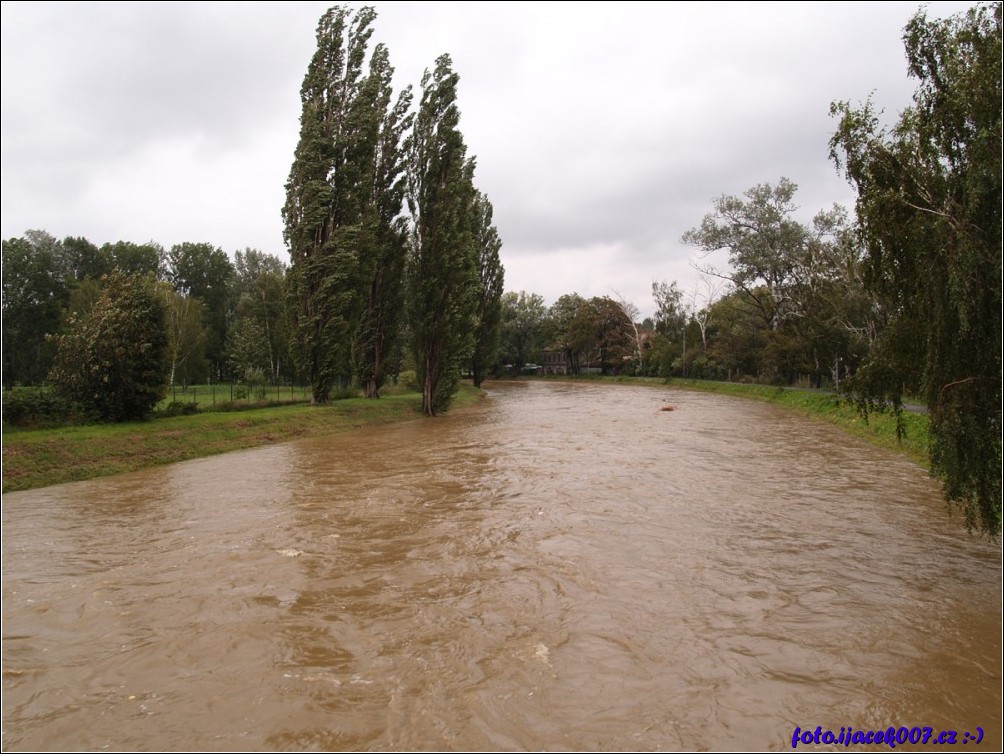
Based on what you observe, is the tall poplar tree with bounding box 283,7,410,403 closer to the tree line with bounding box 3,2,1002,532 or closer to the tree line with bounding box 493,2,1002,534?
the tree line with bounding box 3,2,1002,532

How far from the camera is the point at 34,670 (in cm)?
573

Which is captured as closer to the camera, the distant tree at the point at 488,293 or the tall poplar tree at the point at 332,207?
the tall poplar tree at the point at 332,207

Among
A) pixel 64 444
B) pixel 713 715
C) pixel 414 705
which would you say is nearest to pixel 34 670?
pixel 414 705

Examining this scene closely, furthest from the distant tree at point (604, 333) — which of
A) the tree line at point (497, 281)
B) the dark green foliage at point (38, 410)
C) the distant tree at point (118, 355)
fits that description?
the dark green foliage at point (38, 410)

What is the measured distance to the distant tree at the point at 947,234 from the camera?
5.93 metres

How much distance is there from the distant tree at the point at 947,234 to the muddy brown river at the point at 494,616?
2.22 metres

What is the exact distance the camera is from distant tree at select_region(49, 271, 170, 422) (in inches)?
717

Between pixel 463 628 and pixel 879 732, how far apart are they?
4.02m

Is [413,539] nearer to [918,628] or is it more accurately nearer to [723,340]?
[918,628]

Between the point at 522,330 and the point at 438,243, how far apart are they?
58.1 m

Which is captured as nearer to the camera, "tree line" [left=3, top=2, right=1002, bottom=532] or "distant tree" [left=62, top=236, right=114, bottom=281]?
"tree line" [left=3, top=2, right=1002, bottom=532]

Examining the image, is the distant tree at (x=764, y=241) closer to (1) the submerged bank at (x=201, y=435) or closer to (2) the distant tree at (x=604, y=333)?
(1) the submerged bank at (x=201, y=435)

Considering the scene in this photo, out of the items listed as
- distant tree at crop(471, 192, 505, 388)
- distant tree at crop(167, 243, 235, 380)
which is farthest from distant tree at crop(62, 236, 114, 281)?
distant tree at crop(471, 192, 505, 388)

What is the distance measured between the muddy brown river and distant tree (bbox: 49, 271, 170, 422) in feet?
18.1
